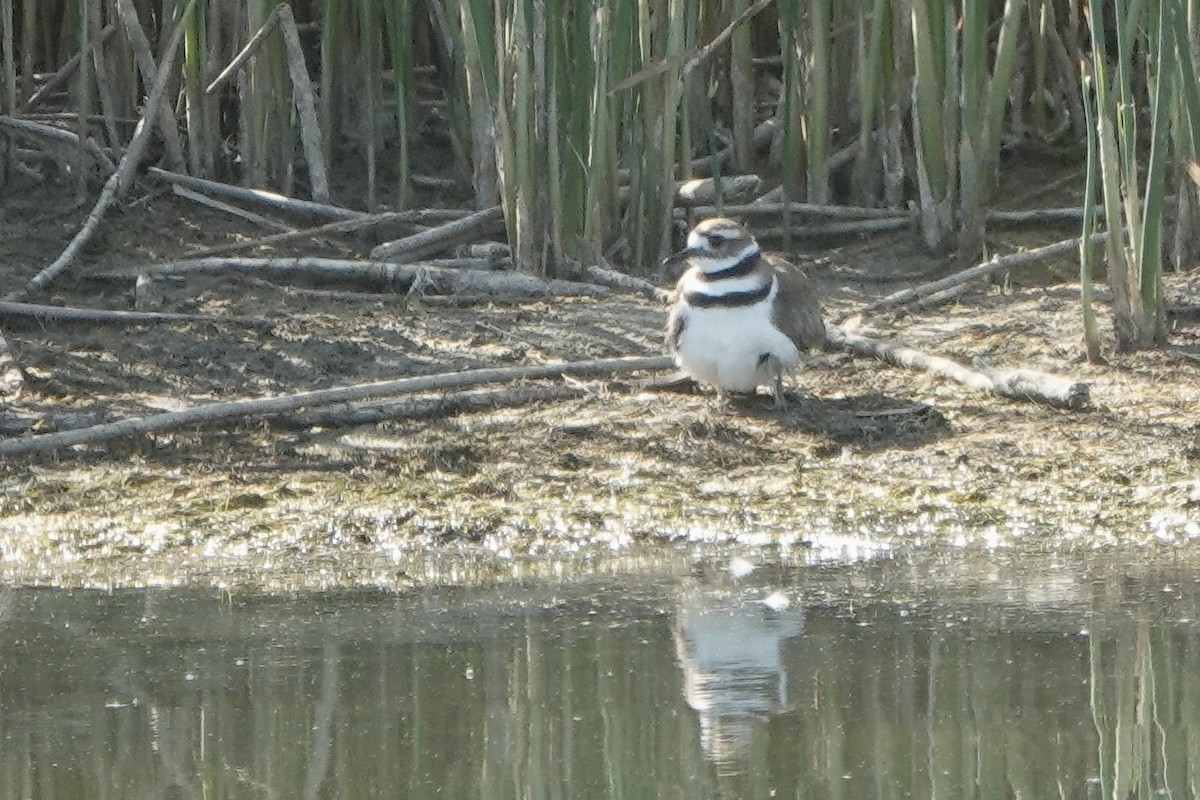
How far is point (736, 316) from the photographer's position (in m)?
6.46

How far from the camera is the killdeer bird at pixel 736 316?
252 inches

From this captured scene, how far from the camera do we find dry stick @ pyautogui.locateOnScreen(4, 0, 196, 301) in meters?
7.95

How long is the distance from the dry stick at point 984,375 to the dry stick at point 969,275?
481mm

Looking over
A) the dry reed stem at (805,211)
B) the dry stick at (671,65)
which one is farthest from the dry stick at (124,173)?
the dry reed stem at (805,211)

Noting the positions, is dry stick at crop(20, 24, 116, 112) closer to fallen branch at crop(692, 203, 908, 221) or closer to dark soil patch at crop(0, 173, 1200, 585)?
dark soil patch at crop(0, 173, 1200, 585)

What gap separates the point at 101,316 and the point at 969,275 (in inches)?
128

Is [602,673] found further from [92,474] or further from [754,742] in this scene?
[92,474]

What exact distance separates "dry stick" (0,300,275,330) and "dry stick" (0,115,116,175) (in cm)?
155

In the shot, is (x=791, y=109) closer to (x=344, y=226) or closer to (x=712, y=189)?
(x=712, y=189)

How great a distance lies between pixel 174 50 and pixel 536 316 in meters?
2.09

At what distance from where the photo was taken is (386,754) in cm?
385

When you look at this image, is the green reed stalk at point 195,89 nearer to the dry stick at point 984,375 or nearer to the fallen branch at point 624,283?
the fallen branch at point 624,283

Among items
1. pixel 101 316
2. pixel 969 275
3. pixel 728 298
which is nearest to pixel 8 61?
pixel 101 316

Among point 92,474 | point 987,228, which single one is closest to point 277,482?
point 92,474
